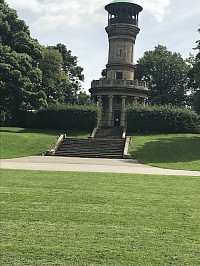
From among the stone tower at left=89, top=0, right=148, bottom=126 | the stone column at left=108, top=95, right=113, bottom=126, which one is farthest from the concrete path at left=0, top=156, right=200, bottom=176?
the stone tower at left=89, top=0, right=148, bottom=126

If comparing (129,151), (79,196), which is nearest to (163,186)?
(79,196)

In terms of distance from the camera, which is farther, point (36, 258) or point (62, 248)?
point (62, 248)

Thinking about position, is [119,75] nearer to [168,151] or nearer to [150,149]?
[150,149]

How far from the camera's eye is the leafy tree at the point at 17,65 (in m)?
40.1

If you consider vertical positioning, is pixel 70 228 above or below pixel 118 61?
below

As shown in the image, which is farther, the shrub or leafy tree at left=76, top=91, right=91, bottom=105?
leafy tree at left=76, top=91, right=91, bottom=105

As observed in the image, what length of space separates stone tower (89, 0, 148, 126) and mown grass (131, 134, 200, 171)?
49.7 ft

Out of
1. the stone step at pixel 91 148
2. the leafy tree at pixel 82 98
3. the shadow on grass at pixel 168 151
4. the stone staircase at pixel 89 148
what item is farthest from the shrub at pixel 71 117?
the leafy tree at pixel 82 98

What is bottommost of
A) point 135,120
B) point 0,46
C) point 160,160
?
point 160,160

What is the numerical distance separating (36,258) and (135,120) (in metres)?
36.6

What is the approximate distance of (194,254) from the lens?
576 cm

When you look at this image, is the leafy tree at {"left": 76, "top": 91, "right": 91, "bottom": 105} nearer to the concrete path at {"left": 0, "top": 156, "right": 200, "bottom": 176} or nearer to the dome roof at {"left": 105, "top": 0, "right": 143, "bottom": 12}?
the dome roof at {"left": 105, "top": 0, "right": 143, "bottom": 12}

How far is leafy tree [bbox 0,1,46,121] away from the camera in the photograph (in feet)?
132

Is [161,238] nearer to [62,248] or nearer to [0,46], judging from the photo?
[62,248]
